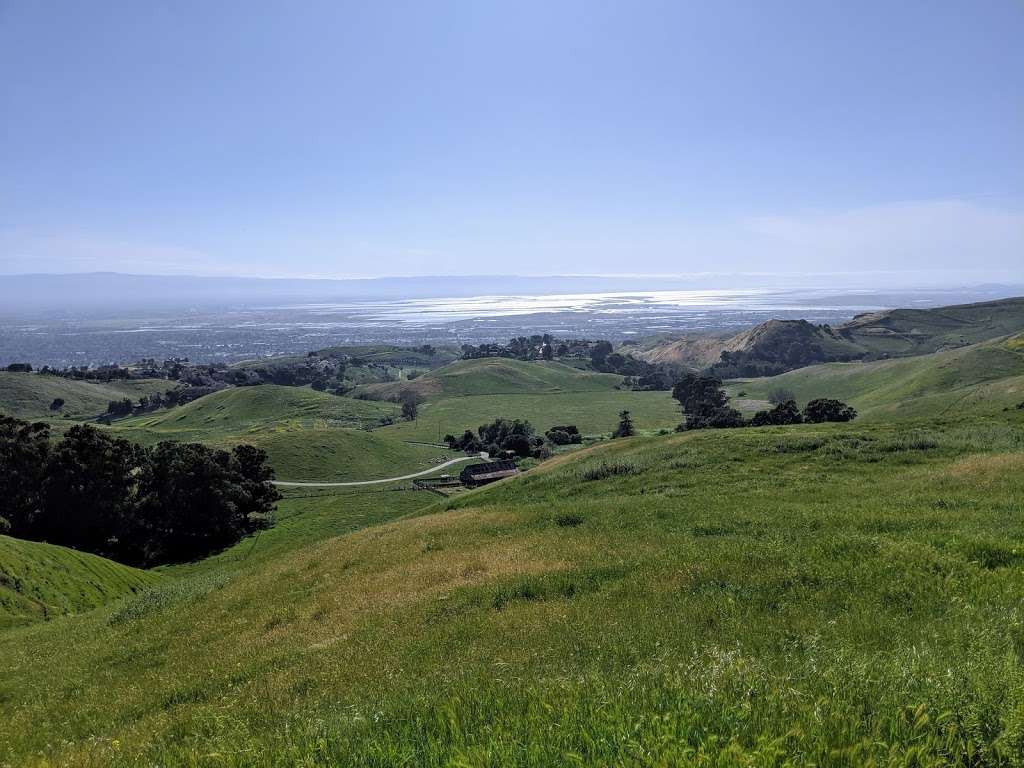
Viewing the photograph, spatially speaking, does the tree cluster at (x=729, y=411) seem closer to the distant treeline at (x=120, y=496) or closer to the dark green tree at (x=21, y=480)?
the distant treeline at (x=120, y=496)

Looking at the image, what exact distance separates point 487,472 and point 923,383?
85.0 meters

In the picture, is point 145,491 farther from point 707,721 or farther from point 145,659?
point 707,721

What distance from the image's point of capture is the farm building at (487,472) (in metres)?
82.9

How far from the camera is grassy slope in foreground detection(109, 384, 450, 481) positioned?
96.4 metres

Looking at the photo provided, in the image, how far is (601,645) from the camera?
29.3ft

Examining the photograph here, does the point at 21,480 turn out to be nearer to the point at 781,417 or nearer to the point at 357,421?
the point at 781,417

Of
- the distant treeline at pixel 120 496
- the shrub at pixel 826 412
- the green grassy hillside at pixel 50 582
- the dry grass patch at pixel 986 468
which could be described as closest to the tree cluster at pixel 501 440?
the shrub at pixel 826 412

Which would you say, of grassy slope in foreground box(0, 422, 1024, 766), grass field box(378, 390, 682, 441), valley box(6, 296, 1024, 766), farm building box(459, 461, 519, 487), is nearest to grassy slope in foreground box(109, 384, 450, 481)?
grass field box(378, 390, 682, 441)

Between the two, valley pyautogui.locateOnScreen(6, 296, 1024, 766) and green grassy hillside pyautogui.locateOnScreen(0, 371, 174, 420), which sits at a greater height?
valley pyautogui.locateOnScreen(6, 296, 1024, 766)

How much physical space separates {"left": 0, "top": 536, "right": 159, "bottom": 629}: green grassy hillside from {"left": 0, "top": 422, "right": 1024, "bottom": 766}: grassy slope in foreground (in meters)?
5.47

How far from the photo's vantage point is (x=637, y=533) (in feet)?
59.3

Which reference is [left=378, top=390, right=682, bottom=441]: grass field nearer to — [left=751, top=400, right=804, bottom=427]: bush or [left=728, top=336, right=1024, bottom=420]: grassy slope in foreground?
[left=728, top=336, right=1024, bottom=420]: grassy slope in foreground

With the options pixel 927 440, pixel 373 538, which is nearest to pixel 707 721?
pixel 373 538

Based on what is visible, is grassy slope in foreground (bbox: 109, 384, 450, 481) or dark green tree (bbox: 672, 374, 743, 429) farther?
dark green tree (bbox: 672, 374, 743, 429)
